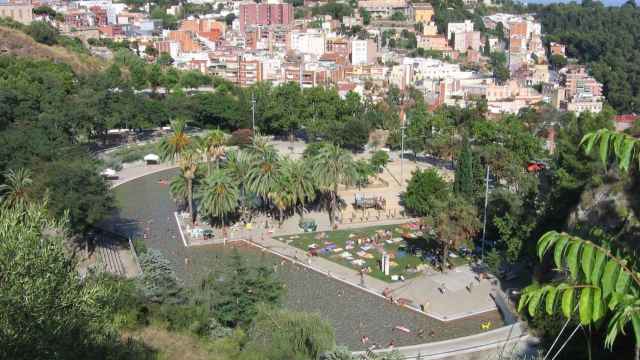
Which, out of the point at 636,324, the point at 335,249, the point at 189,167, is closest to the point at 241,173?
the point at 189,167

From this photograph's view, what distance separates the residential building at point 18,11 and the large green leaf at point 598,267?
7013 centimetres

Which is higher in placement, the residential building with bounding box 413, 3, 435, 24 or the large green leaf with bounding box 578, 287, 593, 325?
the residential building with bounding box 413, 3, 435, 24

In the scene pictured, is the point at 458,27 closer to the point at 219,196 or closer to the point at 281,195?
the point at 281,195

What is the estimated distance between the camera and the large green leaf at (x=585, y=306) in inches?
107

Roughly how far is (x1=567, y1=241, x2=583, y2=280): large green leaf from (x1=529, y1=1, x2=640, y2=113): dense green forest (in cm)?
6013

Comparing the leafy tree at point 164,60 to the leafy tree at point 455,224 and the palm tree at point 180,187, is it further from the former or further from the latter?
the leafy tree at point 455,224

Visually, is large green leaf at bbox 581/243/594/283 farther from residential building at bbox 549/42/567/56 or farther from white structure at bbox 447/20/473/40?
white structure at bbox 447/20/473/40

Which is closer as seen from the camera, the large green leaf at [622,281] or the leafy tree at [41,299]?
the large green leaf at [622,281]

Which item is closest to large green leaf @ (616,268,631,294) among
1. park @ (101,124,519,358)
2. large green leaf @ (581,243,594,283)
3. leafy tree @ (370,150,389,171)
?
large green leaf @ (581,243,594,283)

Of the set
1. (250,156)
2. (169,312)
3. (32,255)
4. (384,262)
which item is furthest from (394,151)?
(32,255)

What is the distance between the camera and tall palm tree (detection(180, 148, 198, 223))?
21031 mm

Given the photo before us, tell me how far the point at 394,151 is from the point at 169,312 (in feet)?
82.5

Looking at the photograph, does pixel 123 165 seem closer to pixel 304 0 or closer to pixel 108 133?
pixel 108 133

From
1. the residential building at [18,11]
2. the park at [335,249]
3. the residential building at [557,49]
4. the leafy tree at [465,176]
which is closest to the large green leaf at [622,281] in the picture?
the park at [335,249]
